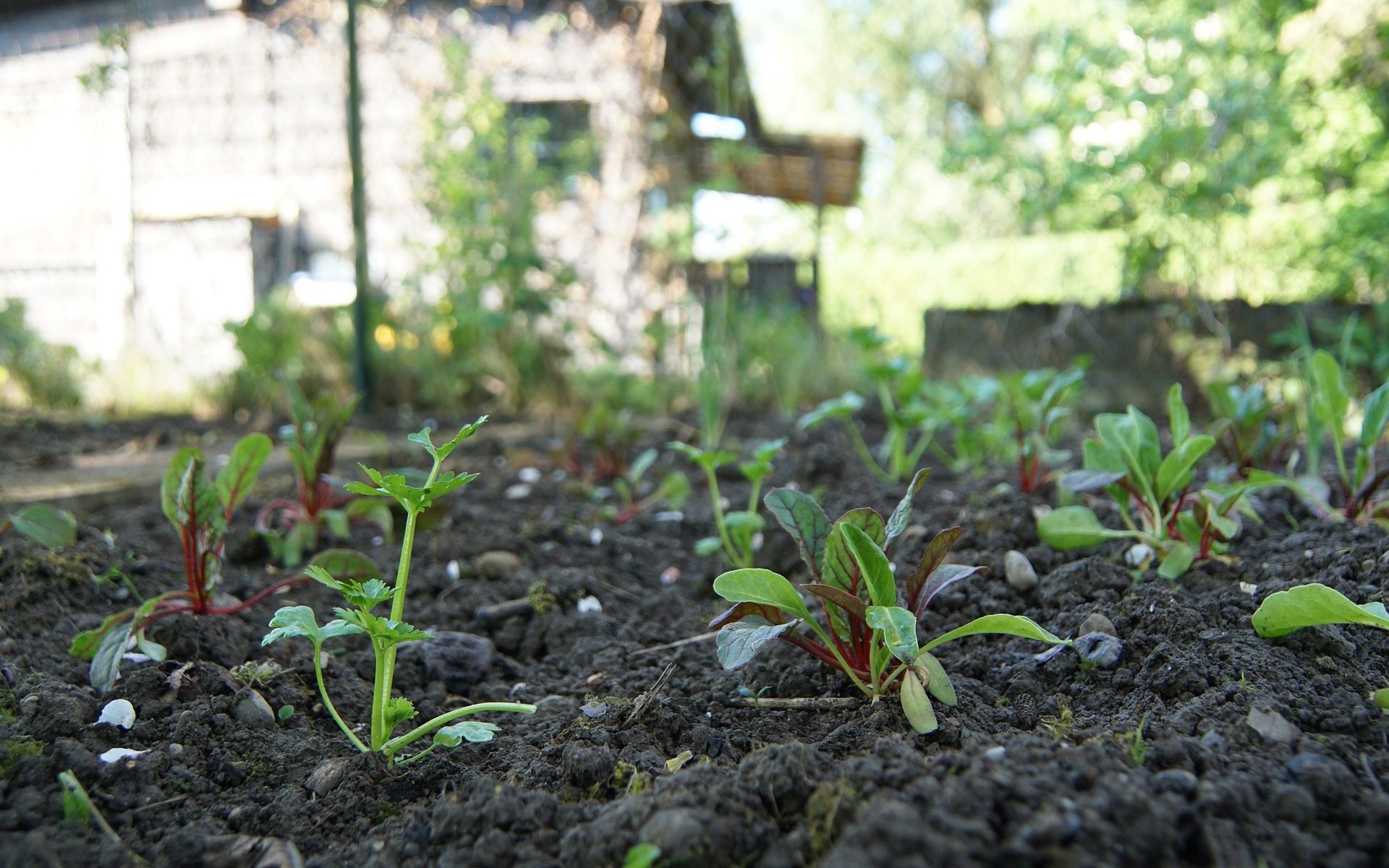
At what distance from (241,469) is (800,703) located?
3.13 ft

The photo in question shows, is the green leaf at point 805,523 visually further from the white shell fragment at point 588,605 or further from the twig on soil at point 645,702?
the white shell fragment at point 588,605

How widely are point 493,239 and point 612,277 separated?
11.5ft

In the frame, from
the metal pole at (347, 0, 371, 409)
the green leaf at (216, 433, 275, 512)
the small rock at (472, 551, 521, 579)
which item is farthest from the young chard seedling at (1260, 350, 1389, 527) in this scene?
the metal pole at (347, 0, 371, 409)

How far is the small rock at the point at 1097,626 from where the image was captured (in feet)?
4.03

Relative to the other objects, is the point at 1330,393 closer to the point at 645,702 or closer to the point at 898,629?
the point at 898,629

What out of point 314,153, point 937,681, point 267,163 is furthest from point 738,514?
point 267,163

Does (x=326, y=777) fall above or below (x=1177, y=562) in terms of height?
below

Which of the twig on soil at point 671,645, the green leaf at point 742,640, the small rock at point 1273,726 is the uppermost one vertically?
the green leaf at point 742,640

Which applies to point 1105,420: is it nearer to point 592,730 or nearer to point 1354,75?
point 592,730

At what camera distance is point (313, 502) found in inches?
74.6

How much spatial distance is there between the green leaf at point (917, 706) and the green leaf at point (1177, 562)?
0.55 m

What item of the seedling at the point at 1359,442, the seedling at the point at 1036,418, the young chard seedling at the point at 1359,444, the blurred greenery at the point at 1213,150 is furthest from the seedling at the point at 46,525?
the blurred greenery at the point at 1213,150

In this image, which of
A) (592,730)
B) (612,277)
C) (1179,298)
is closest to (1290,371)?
(1179,298)

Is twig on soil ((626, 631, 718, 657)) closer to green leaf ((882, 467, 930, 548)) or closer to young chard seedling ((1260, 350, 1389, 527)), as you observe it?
green leaf ((882, 467, 930, 548))
